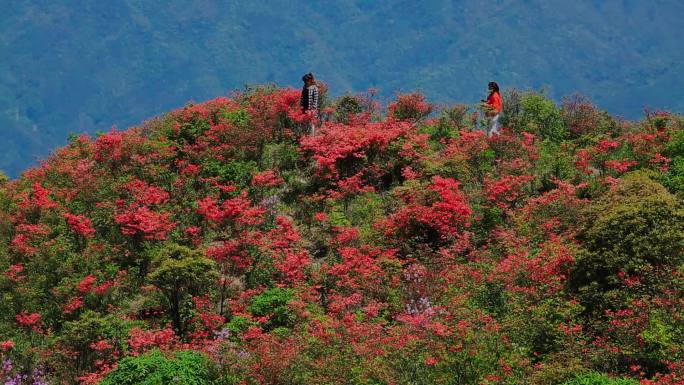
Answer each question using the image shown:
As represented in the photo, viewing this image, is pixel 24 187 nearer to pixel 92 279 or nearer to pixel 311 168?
pixel 92 279

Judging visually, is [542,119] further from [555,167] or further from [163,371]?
[163,371]

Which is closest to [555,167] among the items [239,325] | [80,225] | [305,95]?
[305,95]

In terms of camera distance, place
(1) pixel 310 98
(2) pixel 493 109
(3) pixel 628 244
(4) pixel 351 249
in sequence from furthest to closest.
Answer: (1) pixel 310 98
(2) pixel 493 109
(4) pixel 351 249
(3) pixel 628 244

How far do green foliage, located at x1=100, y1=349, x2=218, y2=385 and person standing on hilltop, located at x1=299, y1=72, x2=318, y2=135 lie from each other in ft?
36.8

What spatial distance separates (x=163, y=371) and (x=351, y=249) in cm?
567

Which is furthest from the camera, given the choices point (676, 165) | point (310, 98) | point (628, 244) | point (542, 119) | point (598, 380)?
point (310, 98)

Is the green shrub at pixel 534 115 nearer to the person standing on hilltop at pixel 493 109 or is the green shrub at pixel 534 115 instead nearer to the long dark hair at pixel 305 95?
the person standing on hilltop at pixel 493 109

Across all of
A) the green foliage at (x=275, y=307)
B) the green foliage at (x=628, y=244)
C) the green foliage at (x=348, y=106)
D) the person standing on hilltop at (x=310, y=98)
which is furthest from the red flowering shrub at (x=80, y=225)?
the green foliage at (x=628, y=244)

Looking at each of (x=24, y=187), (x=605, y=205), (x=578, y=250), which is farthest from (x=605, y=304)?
(x=24, y=187)

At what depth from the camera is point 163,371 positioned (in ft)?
35.9

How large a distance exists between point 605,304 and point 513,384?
8.46 ft

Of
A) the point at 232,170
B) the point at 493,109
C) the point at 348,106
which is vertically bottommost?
the point at 232,170

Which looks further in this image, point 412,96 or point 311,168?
point 412,96

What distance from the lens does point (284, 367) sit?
1083 centimetres
